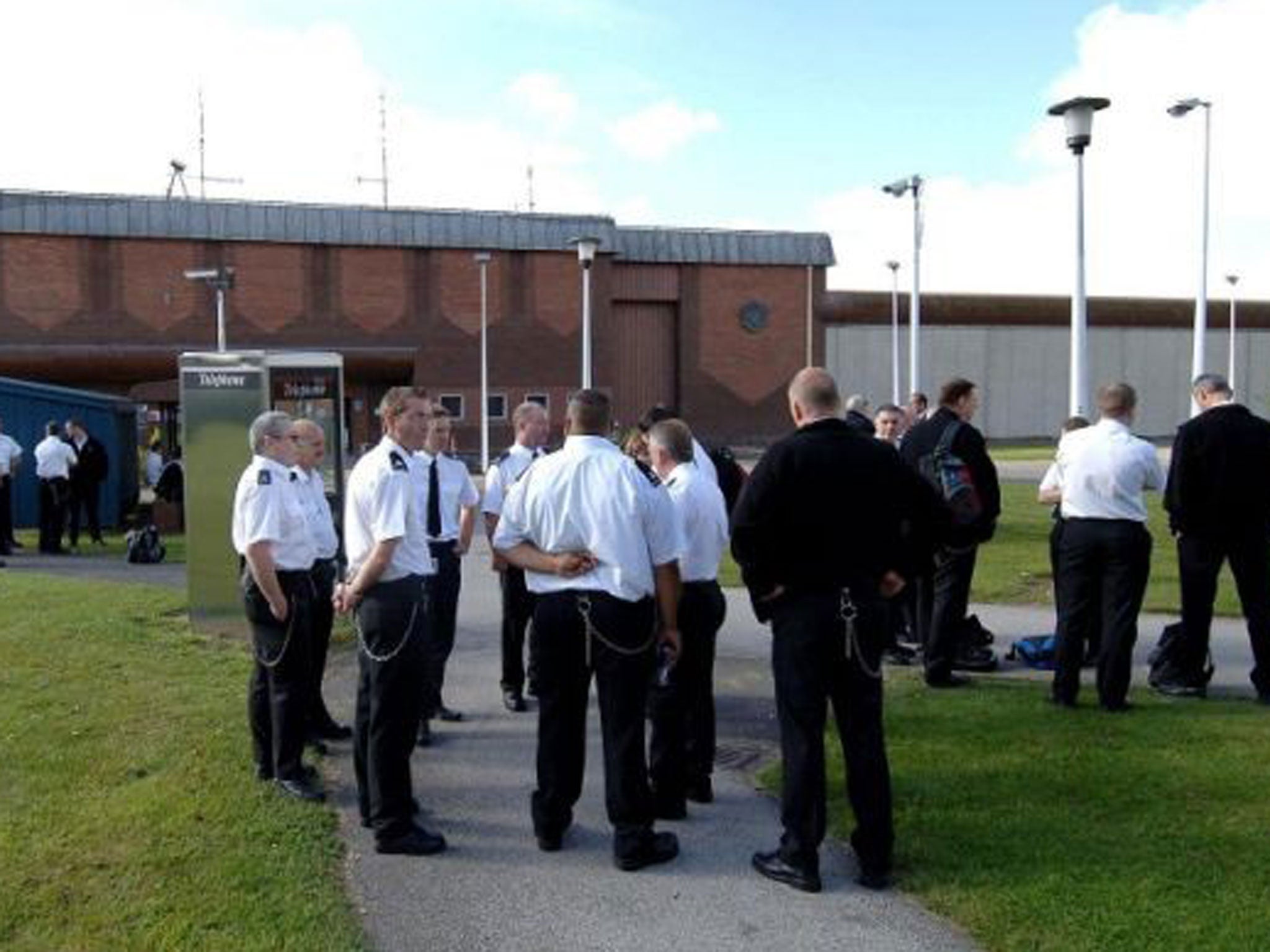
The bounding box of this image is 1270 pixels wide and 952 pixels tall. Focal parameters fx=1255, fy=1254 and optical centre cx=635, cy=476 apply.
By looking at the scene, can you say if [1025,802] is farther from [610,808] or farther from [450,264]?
[450,264]

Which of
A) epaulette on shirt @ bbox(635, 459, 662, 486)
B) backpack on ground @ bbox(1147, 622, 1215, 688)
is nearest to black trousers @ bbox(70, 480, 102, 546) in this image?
epaulette on shirt @ bbox(635, 459, 662, 486)

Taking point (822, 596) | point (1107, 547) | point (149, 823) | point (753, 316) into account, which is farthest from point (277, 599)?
point (753, 316)

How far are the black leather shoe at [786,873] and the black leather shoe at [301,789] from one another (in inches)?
84.3

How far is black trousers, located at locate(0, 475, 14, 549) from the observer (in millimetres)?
16125

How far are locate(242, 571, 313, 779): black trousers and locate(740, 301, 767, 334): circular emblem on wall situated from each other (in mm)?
47043

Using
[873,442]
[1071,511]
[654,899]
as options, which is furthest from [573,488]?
[1071,511]

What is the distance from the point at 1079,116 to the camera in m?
11.5

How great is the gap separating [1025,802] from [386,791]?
2862mm

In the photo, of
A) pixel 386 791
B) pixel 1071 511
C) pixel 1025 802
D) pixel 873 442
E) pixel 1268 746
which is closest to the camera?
pixel 873 442

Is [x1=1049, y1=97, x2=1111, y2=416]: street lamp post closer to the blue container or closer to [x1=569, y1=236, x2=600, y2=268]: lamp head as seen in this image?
[x1=569, y1=236, x2=600, y2=268]: lamp head

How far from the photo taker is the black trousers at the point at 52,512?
1683cm

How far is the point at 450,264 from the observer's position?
4741cm

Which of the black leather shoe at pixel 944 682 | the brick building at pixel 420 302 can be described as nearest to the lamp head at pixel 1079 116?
the black leather shoe at pixel 944 682

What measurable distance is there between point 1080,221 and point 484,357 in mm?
30928
